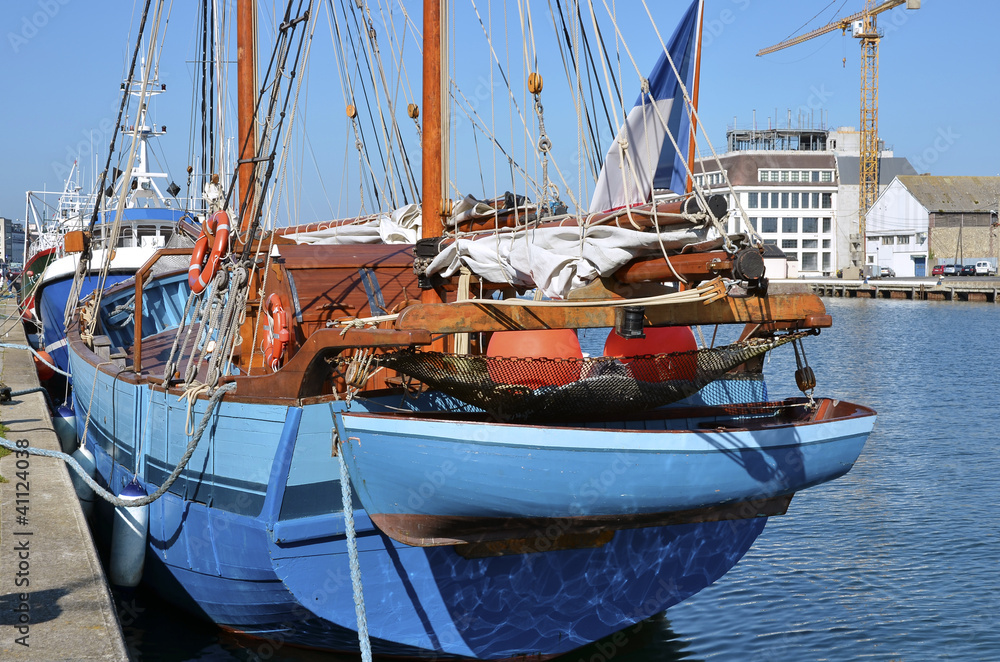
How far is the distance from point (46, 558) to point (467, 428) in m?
3.43

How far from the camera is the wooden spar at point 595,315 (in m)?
5.91

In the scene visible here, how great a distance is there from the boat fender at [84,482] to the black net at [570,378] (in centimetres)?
Answer: 522

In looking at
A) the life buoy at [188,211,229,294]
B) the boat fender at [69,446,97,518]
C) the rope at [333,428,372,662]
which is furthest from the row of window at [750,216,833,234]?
the rope at [333,428,372,662]

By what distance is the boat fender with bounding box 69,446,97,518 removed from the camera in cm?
1020

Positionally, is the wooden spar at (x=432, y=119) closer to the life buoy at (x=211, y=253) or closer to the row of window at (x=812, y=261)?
the life buoy at (x=211, y=253)

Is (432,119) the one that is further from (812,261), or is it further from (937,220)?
(812,261)

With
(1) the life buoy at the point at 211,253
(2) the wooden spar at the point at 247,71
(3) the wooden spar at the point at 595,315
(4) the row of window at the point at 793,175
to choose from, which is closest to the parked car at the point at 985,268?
(4) the row of window at the point at 793,175

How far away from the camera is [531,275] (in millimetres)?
6602

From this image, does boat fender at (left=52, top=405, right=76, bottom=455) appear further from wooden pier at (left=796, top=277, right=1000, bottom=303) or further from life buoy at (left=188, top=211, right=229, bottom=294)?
wooden pier at (left=796, top=277, right=1000, bottom=303)

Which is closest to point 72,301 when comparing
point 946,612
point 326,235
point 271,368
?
point 326,235

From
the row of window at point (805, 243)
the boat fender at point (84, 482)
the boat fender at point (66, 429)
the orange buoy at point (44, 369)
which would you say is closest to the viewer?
the boat fender at point (84, 482)

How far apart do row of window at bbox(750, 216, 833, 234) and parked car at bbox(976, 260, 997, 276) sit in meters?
16.3

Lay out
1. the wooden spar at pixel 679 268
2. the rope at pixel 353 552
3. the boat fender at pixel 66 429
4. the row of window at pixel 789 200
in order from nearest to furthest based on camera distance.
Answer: the wooden spar at pixel 679 268 → the rope at pixel 353 552 → the boat fender at pixel 66 429 → the row of window at pixel 789 200

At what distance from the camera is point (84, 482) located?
10.3 m
